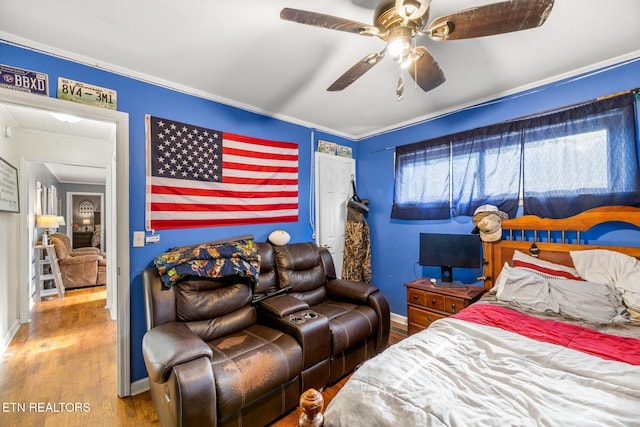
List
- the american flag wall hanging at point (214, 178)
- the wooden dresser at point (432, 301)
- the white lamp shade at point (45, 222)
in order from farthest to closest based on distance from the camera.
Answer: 1. the white lamp shade at point (45, 222)
2. the wooden dresser at point (432, 301)
3. the american flag wall hanging at point (214, 178)

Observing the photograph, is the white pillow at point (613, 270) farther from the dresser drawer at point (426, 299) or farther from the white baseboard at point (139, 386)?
the white baseboard at point (139, 386)

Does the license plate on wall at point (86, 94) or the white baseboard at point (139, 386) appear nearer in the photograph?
the license plate on wall at point (86, 94)

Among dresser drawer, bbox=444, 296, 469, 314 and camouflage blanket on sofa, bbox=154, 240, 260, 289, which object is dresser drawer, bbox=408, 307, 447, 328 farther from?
camouflage blanket on sofa, bbox=154, 240, 260, 289

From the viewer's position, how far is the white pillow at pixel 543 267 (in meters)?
2.02

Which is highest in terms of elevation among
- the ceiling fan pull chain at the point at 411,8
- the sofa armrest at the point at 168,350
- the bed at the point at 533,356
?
the ceiling fan pull chain at the point at 411,8

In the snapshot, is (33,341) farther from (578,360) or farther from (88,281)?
(578,360)

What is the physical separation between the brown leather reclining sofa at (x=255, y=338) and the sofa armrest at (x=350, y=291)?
11 mm

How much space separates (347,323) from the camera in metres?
2.27

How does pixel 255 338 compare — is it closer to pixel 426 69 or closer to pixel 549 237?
pixel 426 69

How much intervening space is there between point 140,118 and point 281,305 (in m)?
1.98

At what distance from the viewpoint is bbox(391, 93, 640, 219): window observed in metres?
2.04

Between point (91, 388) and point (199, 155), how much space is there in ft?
7.00

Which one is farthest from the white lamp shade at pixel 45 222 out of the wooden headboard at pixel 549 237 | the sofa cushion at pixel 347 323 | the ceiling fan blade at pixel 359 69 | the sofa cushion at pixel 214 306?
the wooden headboard at pixel 549 237

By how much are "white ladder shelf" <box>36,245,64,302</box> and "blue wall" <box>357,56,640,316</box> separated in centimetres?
536
